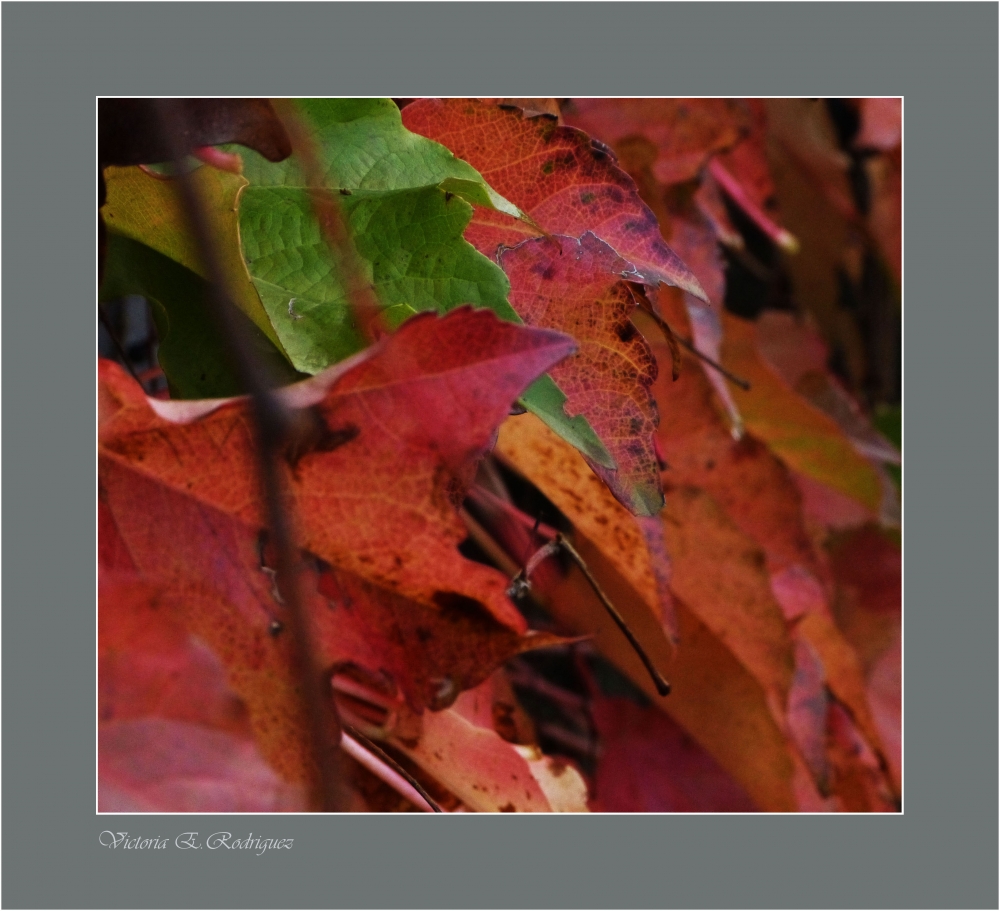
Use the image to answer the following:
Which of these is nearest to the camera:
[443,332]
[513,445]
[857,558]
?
[443,332]

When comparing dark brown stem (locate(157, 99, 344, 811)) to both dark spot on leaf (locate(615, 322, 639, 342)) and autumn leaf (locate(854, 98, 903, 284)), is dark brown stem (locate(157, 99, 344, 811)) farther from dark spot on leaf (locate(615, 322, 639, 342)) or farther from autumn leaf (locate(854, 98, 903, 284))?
autumn leaf (locate(854, 98, 903, 284))

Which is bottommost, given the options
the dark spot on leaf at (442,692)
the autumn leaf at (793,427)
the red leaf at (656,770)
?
the dark spot on leaf at (442,692)

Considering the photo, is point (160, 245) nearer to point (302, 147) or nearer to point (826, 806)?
point (302, 147)

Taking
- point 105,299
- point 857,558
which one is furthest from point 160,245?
point 857,558

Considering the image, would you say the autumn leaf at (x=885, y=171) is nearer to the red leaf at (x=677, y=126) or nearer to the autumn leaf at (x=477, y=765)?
the red leaf at (x=677, y=126)

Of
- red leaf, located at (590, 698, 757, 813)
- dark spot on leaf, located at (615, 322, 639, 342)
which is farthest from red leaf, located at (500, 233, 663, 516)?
red leaf, located at (590, 698, 757, 813)

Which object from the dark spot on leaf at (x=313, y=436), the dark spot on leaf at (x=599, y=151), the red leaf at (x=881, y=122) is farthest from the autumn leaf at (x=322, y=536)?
the red leaf at (x=881, y=122)
